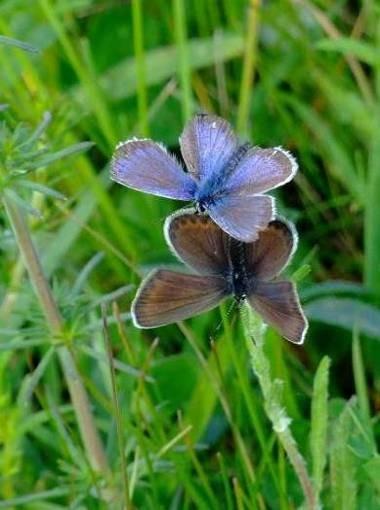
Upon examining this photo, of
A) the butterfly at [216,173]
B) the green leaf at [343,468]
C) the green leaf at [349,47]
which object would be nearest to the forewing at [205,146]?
the butterfly at [216,173]

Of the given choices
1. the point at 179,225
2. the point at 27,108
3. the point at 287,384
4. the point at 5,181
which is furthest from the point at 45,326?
the point at 27,108

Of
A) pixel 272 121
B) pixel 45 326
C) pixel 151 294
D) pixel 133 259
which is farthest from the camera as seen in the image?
pixel 272 121

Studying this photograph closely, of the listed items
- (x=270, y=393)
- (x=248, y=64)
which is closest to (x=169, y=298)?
(x=270, y=393)

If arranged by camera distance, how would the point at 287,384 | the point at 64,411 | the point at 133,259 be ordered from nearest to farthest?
the point at 287,384 → the point at 64,411 → the point at 133,259

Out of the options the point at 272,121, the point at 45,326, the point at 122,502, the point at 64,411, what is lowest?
the point at 122,502

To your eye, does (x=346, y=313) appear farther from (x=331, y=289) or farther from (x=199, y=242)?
(x=199, y=242)

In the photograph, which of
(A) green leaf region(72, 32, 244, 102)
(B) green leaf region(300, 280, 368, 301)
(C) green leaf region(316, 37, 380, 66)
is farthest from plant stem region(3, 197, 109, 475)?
(A) green leaf region(72, 32, 244, 102)

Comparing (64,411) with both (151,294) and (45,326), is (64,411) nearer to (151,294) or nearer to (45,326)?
(45,326)

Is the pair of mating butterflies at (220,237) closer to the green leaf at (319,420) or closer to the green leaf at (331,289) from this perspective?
the green leaf at (319,420)
